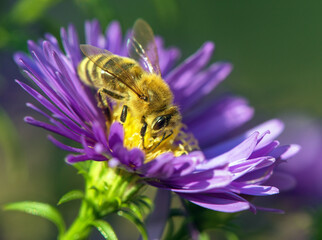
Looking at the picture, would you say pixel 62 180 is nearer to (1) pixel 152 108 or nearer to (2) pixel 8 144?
(2) pixel 8 144

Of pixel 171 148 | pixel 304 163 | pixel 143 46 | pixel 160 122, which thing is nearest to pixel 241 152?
pixel 160 122

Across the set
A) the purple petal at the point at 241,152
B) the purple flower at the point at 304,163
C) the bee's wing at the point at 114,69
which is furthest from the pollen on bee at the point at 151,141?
the purple flower at the point at 304,163

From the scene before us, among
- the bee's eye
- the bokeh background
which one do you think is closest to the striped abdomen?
the bee's eye

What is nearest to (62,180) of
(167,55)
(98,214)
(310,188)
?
(167,55)

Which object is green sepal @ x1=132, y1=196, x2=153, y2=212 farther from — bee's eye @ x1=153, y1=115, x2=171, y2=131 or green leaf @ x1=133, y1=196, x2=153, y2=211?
bee's eye @ x1=153, y1=115, x2=171, y2=131

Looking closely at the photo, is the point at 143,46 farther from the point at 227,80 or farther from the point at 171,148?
the point at 227,80
